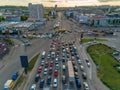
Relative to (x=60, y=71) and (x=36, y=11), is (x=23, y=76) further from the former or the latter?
(x=36, y=11)

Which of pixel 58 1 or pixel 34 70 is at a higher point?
pixel 58 1

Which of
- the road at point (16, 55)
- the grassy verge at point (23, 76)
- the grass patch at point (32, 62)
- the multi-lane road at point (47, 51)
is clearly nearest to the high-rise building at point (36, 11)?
the multi-lane road at point (47, 51)

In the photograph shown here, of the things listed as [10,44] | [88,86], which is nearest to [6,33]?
[10,44]

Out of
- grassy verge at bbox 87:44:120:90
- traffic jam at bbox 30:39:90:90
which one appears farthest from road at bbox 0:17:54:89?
grassy verge at bbox 87:44:120:90

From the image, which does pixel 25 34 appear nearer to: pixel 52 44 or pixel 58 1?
pixel 52 44

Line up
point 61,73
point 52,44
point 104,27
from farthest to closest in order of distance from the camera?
point 104,27, point 52,44, point 61,73

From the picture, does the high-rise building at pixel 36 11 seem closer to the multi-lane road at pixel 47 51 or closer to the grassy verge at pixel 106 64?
the multi-lane road at pixel 47 51

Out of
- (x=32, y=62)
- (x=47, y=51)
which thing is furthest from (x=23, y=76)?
(x=47, y=51)
